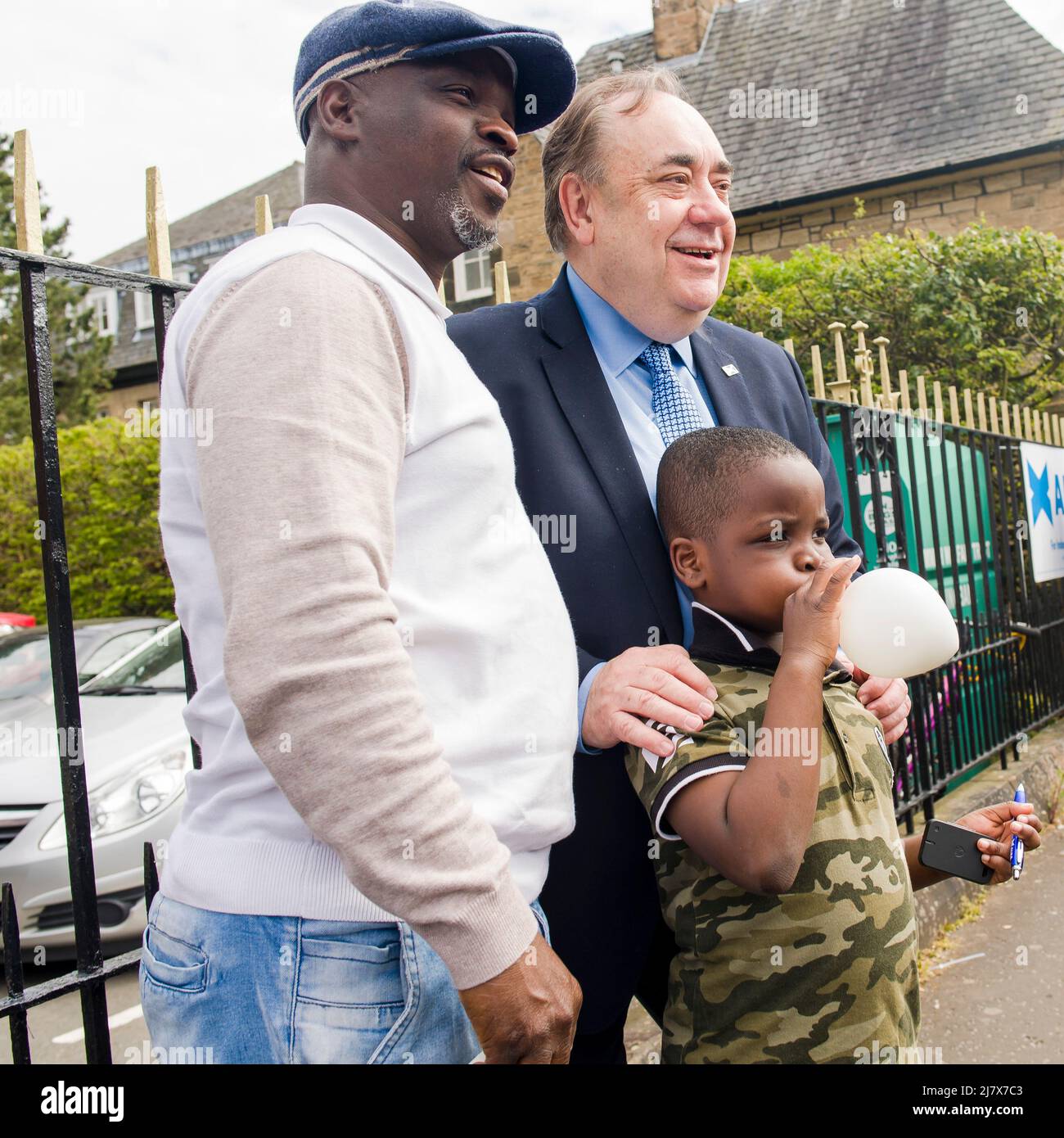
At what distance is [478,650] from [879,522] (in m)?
3.32

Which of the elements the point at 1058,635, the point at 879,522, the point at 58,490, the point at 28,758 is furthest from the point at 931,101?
the point at 58,490

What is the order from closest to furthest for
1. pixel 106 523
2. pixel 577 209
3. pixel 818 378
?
pixel 577 209 < pixel 818 378 < pixel 106 523

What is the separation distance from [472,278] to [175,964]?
1901cm

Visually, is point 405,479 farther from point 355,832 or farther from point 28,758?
point 28,758

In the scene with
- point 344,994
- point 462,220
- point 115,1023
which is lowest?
point 115,1023

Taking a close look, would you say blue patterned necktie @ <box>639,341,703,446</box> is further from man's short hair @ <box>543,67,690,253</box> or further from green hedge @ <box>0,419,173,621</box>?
green hedge @ <box>0,419,173,621</box>

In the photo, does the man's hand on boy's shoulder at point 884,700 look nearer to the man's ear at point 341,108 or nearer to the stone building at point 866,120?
the man's ear at point 341,108

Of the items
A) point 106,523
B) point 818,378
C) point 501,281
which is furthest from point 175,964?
point 106,523

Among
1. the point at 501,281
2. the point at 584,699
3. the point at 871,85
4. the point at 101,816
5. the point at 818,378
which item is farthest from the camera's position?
the point at 871,85

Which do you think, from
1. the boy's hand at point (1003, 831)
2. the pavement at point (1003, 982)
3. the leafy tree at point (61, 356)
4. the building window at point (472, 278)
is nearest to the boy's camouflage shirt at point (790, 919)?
the boy's hand at point (1003, 831)

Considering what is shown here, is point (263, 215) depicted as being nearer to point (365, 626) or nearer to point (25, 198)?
point (25, 198)

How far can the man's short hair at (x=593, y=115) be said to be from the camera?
7.14 ft

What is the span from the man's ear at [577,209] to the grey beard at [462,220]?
65 cm

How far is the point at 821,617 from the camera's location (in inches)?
63.7
